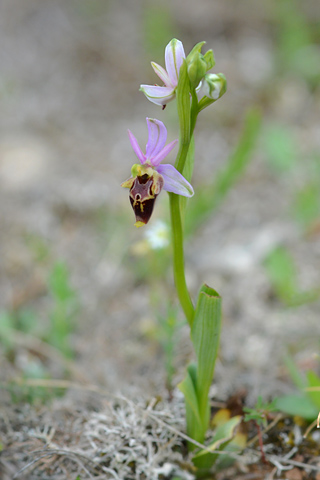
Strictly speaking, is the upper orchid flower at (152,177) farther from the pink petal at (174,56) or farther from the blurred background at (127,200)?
the blurred background at (127,200)

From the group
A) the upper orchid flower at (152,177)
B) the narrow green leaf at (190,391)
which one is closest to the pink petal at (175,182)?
the upper orchid flower at (152,177)

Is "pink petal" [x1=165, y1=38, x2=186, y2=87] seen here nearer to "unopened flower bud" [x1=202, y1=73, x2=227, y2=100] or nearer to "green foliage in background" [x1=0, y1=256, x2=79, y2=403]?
"unopened flower bud" [x1=202, y1=73, x2=227, y2=100]

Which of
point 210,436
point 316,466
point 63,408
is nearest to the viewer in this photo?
point 316,466

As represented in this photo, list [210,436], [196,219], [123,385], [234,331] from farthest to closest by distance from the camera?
[196,219]
[234,331]
[123,385]
[210,436]

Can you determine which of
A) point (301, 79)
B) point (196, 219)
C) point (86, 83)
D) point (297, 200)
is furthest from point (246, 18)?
point (196, 219)

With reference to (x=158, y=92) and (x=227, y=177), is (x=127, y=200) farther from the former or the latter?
(x=158, y=92)

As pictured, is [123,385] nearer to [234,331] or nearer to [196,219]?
[234,331]

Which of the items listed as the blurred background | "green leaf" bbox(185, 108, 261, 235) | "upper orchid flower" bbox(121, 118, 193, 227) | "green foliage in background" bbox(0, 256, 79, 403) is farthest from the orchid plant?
"green leaf" bbox(185, 108, 261, 235)
